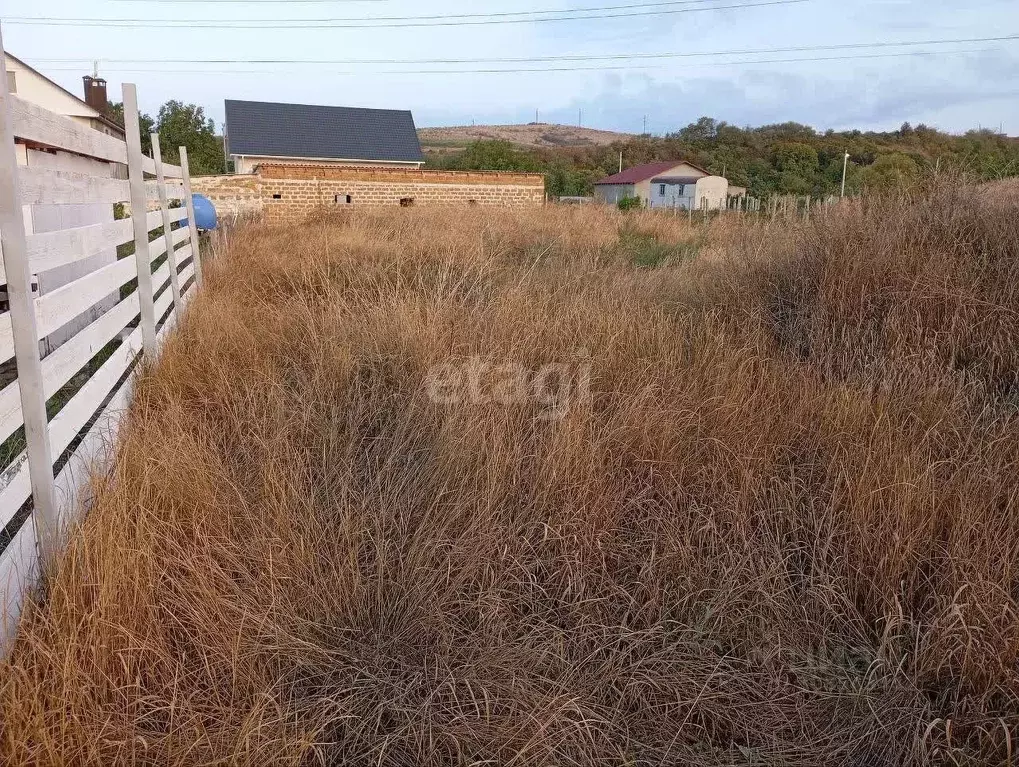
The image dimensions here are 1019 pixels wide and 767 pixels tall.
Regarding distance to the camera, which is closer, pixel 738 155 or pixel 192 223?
pixel 192 223

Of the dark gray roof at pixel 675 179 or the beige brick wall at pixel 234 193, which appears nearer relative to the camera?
the beige brick wall at pixel 234 193

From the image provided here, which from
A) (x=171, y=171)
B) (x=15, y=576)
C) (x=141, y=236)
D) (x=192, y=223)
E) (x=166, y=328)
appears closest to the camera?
(x=15, y=576)

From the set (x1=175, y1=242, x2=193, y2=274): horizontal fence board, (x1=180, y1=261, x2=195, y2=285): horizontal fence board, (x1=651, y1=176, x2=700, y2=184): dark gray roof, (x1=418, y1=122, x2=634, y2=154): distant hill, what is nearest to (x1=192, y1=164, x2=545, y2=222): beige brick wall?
(x1=175, y1=242, x2=193, y2=274): horizontal fence board

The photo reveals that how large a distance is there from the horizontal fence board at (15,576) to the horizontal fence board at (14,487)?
0.25 feet

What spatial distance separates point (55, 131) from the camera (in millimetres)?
2670

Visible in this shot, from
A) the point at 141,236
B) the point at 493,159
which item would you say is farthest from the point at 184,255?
the point at 493,159

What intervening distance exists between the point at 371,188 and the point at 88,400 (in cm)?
1769

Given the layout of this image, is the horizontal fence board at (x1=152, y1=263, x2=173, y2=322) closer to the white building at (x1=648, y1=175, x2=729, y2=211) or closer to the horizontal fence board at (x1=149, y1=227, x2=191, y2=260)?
the horizontal fence board at (x1=149, y1=227, x2=191, y2=260)

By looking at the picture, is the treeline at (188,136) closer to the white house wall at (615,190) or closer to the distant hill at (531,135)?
the white house wall at (615,190)

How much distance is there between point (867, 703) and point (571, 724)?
0.87m

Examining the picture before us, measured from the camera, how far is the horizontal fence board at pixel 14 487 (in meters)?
2.04

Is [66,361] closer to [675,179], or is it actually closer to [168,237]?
[168,237]

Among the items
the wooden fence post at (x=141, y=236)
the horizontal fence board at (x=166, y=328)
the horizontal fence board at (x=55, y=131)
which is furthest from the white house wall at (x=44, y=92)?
the horizontal fence board at (x=55, y=131)

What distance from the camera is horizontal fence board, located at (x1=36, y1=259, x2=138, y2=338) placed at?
2465 mm
